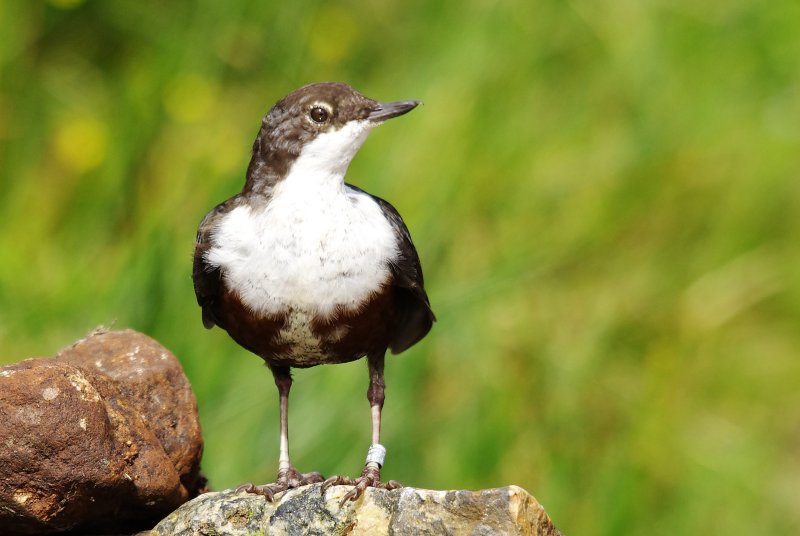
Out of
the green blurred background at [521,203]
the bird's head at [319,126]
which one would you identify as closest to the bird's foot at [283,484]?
the bird's head at [319,126]

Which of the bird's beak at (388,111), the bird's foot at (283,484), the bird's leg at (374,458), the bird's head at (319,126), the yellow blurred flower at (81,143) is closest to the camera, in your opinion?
the bird's leg at (374,458)

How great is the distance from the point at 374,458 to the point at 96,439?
4.56 ft

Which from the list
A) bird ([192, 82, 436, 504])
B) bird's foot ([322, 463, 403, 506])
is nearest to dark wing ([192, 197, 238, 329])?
bird ([192, 82, 436, 504])

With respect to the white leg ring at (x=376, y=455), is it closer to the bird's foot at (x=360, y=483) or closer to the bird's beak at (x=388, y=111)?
the bird's foot at (x=360, y=483)

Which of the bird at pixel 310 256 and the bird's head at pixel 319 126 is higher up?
the bird's head at pixel 319 126

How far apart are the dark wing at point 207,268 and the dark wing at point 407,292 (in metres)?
0.67

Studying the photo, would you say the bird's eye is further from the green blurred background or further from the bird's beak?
the green blurred background

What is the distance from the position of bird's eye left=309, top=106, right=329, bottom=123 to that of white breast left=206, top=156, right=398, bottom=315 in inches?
10.7

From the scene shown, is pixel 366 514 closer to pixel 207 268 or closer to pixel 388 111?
pixel 207 268

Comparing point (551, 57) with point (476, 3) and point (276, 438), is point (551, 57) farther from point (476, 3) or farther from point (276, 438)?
point (276, 438)

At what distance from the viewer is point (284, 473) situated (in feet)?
20.1

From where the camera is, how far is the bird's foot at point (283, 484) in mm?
5594

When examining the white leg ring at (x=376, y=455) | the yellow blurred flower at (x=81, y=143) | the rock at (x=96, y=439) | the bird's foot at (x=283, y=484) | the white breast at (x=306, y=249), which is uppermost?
the white breast at (x=306, y=249)

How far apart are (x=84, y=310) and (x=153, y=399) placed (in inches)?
137
